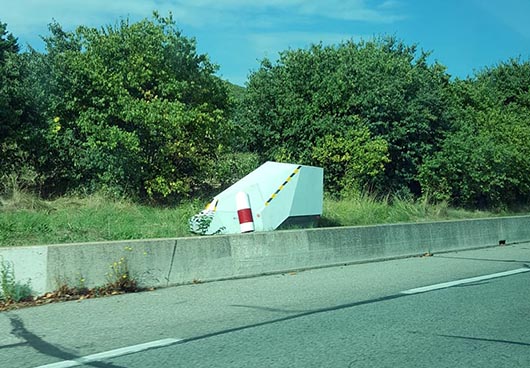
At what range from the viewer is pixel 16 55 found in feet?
53.1

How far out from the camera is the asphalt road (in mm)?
5902

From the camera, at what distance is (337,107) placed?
71.7 feet

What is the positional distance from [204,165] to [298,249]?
706 cm

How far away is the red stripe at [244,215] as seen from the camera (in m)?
11.7

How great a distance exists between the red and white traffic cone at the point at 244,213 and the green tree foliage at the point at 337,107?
984 centimetres

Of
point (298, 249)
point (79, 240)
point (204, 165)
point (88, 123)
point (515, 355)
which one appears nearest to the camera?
point (515, 355)

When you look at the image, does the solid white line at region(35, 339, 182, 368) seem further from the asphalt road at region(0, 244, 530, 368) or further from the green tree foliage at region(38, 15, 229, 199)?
the green tree foliage at region(38, 15, 229, 199)

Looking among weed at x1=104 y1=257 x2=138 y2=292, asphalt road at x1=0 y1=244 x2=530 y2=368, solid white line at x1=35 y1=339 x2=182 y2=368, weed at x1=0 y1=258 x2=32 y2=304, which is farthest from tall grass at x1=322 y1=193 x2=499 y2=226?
solid white line at x1=35 y1=339 x2=182 y2=368

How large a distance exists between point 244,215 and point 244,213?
38mm

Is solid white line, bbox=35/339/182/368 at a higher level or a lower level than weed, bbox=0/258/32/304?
lower

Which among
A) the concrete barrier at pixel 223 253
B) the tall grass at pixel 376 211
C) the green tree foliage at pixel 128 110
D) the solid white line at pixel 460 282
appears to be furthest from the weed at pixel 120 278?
the tall grass at pixel 376 211

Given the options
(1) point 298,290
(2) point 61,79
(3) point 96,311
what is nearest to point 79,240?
(3) point 96,311

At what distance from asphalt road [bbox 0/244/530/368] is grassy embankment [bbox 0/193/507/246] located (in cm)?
236

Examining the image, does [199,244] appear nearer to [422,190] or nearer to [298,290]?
[298,290]
